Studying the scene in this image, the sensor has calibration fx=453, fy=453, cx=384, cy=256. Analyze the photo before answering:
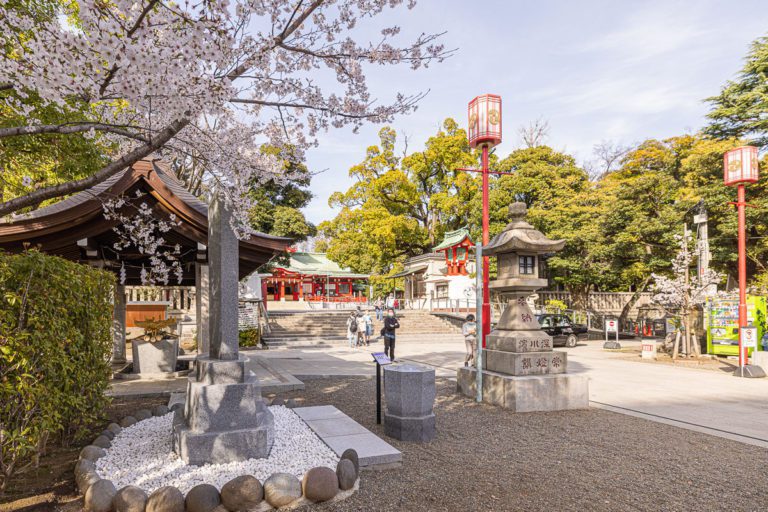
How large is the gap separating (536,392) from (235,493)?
5.56 m

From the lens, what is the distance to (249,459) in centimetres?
456

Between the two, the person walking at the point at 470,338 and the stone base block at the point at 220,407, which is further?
the person walking at the point at 470,338

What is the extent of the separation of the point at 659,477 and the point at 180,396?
6840mm

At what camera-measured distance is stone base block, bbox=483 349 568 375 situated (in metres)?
7.98

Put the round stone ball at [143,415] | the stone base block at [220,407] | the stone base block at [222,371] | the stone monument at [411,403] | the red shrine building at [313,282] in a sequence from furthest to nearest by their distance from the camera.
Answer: the red shrine building at [313,282]
the round stone ball at [143,415]
the stone monument at [411,403]
the stone base block at [222,371]
the stone base block at [220,407]

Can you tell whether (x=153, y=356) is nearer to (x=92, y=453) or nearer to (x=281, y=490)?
(x=92, y=453)

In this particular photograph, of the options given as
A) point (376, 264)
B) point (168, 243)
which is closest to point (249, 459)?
point (168, 243)

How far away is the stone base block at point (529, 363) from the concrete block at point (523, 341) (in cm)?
9

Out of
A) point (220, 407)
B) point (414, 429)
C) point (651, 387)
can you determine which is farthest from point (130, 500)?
point (651, 387)

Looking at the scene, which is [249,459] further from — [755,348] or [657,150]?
[657,150]

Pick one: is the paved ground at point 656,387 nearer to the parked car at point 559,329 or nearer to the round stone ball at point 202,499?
the parked car at point 559,329

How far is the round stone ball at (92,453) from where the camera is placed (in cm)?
440

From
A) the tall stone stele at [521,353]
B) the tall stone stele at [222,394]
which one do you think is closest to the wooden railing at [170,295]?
the tall stone stele at [521,353]

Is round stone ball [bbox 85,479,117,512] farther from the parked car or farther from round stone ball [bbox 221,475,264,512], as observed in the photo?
the parked car
